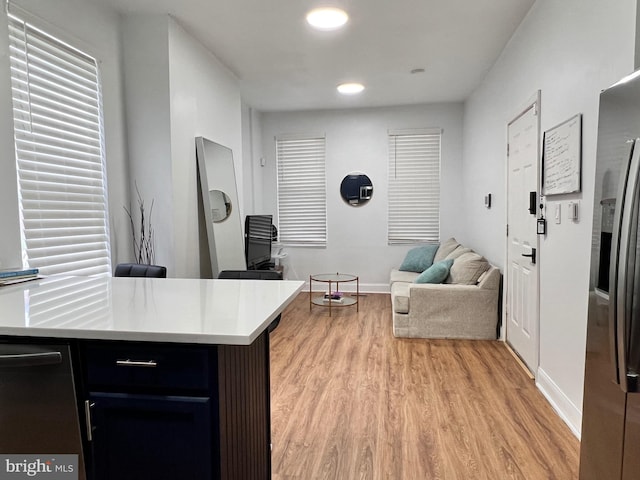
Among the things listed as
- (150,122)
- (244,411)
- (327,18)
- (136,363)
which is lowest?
(244,411)

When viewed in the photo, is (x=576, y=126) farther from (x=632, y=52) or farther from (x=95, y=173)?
(x=95, y=173)

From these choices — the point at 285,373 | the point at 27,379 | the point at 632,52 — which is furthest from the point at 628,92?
the point at 285,373

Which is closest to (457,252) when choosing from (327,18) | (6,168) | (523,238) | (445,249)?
(445,249)

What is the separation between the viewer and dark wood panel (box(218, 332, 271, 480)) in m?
1.21

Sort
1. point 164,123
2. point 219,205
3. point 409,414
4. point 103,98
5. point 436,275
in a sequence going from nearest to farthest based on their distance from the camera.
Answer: point 409,414 → point 103,98 → point 164,123 → point 219,205 → point 436,275

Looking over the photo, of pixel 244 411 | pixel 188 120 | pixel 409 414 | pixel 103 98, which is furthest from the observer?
pixel 188 120

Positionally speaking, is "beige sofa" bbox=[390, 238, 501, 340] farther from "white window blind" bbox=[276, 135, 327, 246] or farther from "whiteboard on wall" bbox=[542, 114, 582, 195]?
"white window blind" bbox=[276, 135, 327, 246]

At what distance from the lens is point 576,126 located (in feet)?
7.11

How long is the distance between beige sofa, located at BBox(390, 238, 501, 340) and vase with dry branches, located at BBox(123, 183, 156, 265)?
2322mm

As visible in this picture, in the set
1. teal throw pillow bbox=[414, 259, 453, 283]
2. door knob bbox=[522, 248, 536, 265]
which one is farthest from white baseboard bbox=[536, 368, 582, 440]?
teal throw pillow bbox=[414, 259, 453, 283]

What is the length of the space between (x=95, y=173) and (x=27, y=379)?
1970 millimetres

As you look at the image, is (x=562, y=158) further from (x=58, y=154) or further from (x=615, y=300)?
(x=58, y=154)

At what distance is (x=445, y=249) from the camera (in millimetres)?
5238

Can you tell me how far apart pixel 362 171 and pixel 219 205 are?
2820 millimetres
